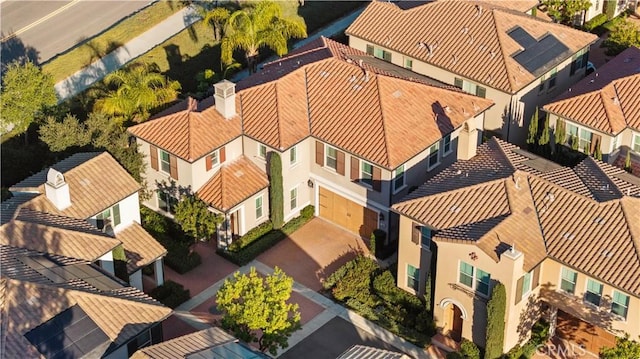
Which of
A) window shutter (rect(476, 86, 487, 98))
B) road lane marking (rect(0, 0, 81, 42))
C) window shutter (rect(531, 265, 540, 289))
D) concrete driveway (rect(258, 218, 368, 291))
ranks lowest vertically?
concrete driveway (rect(258, 218, 368, 291))

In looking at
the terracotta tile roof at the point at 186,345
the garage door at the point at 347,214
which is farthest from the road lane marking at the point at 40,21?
the terracotta tile roof at the point at 186,345

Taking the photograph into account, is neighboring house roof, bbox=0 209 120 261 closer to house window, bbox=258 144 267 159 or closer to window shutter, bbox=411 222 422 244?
house window, bbox=258 144 267 159

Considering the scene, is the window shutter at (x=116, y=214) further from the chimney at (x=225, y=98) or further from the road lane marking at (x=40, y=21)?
the road lane marking at (x=40, y=21)

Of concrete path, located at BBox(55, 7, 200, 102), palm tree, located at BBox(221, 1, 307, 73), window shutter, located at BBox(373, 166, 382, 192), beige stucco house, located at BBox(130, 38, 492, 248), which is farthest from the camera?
concrete path, located at BBox(55, 7, 200, 102)

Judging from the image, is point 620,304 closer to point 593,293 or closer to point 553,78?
point 593,293

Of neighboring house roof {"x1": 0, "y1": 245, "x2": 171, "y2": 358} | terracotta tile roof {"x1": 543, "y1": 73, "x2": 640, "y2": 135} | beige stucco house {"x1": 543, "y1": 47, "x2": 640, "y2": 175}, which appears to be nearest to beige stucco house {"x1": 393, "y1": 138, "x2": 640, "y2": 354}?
beige stucco house {"x1": 543, "y1": 47, "x2": 640, "y2": 175}

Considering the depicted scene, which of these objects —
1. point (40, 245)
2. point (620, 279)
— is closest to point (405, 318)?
point (620, 279)

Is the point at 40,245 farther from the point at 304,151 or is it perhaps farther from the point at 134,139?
the point at 304,151
